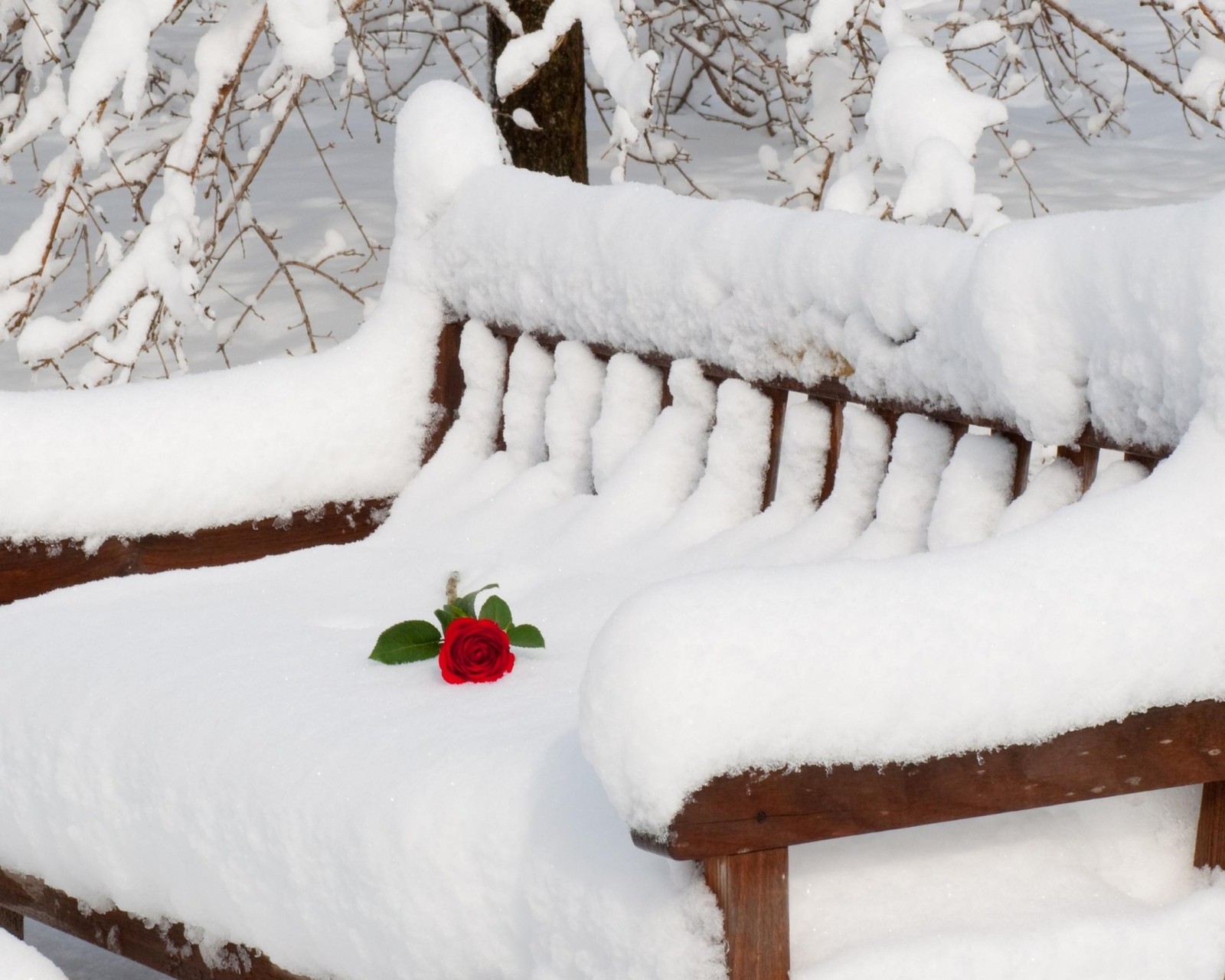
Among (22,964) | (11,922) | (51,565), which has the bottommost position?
(11,922)

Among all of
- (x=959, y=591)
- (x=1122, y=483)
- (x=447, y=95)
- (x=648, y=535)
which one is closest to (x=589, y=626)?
(x=648, y=535)

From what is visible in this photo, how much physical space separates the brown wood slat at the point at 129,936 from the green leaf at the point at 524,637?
0.44 m

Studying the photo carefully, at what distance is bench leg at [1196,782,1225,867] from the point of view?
1.59 metres

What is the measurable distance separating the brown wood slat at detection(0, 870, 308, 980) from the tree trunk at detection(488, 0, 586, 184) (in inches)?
114

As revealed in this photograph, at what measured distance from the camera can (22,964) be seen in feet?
5.03

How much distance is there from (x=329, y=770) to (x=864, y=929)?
0.52 m

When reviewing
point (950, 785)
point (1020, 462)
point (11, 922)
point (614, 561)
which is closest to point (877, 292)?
point (1020, 462)

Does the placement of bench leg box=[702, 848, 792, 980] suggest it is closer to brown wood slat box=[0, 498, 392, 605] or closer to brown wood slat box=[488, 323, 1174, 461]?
brown wood slat box=[488, 323, 1174, 461]

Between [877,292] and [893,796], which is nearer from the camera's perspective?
[893,796]

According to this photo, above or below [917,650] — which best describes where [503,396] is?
above

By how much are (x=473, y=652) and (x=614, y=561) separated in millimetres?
466

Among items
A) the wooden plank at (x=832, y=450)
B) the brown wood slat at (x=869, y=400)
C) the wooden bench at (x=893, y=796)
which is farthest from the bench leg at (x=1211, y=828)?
the wooden plank at (x=832, y=450)

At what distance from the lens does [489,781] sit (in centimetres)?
157

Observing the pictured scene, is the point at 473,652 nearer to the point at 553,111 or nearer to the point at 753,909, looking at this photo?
the point at 753,909
